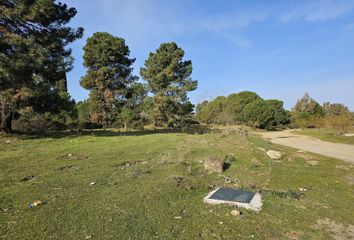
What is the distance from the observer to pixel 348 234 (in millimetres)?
3910

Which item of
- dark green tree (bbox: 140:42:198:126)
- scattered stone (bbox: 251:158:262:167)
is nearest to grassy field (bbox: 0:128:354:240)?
scattered stone (bbox: 251:158:262:167)

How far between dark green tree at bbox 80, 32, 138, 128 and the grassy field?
761 inches

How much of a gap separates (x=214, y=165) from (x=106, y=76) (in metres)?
22.5

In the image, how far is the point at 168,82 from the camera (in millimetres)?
32312

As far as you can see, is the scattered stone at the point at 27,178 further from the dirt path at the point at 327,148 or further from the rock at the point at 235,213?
the dirt path at the point at 327,148

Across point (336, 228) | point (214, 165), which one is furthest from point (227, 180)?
point (336, 228)

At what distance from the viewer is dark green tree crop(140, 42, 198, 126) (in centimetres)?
3139

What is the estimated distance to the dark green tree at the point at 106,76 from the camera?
26547 mm

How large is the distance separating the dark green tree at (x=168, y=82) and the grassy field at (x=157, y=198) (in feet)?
74.5

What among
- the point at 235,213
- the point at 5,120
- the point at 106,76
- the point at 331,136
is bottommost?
the point at 235,213

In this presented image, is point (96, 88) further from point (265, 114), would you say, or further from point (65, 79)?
point (265, 114)

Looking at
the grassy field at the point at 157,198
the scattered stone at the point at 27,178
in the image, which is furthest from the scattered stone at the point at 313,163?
the scattered stone at the point at 27,178

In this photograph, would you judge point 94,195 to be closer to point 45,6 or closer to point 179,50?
point 45,6

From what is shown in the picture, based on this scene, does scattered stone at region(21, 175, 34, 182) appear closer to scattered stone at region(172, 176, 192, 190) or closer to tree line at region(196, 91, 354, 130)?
scattered stone at region(172, 176, 192, 190)
